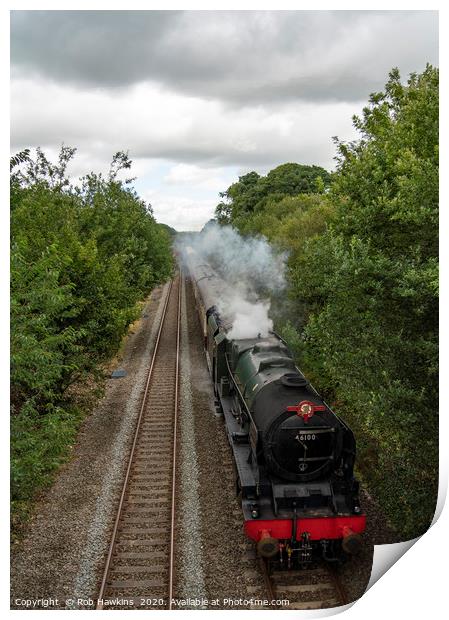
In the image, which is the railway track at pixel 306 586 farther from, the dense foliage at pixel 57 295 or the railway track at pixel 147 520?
the dense foliage at pixel 57 295

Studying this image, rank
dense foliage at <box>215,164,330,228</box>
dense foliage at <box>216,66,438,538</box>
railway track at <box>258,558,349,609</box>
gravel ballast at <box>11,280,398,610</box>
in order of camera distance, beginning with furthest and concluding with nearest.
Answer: dense foliage at <box>215,164,330,228</box>, gravel ballast at <box>11,280,398,610</box>, railway track at <box>258,558,349,609</box>, dense foliage at <box>216,66,438,538</box>

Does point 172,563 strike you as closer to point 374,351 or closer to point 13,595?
point 13,595

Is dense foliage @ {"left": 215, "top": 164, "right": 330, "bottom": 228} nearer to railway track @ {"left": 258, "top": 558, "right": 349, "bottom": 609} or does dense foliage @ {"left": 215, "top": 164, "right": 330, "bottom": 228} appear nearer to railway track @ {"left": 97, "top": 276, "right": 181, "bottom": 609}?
railway track @ {"left": 97, "top": 276, "right": 181, "bottom": 609}

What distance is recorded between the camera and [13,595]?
8484mm

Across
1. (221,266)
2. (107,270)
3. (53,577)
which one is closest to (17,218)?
(107,270)

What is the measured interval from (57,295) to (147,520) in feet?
17.0

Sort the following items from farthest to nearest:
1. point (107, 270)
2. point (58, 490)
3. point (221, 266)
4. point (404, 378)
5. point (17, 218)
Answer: point (221, 266)
point (107, 270)
point (17, 218)
point (58, 490)
point (404, 378)

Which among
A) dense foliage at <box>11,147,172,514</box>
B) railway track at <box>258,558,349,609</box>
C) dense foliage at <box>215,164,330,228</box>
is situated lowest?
railway track at <box>258,558,349,609</box>

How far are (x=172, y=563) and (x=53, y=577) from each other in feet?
6.92

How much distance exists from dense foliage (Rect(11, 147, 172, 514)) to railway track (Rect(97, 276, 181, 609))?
6.30 feet

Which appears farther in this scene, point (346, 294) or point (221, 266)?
point (221, 266)

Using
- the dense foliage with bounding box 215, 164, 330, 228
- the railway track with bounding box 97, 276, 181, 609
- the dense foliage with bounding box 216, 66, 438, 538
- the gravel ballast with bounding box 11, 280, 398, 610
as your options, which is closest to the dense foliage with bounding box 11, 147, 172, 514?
the gravel ballast with bounding box 11, 280, 398, 610

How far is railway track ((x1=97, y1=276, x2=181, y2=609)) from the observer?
8.74m

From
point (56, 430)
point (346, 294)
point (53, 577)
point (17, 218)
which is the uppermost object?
point (17, 218)
